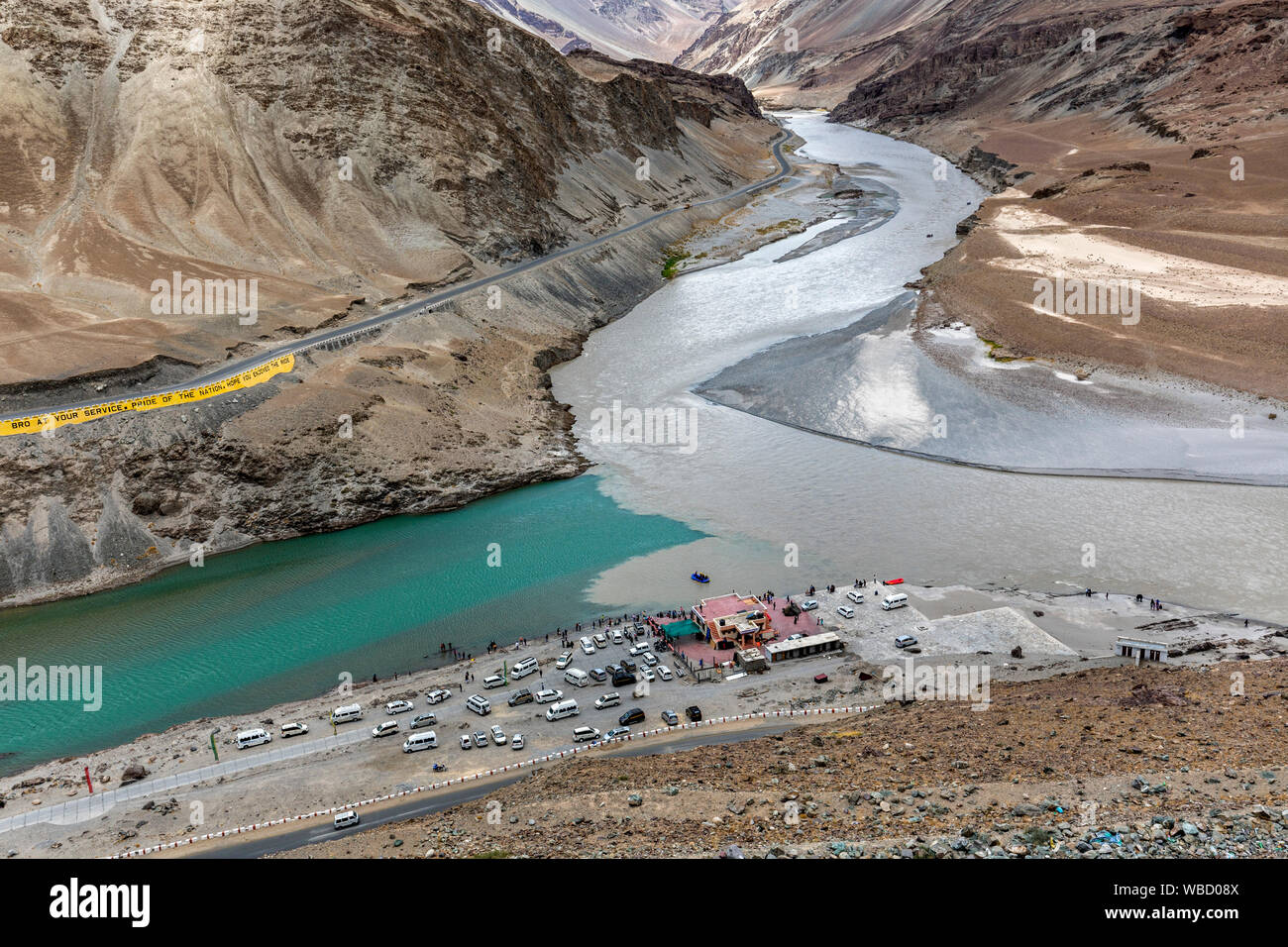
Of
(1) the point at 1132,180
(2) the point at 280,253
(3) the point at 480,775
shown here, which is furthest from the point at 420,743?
(1) the point at 1132,180

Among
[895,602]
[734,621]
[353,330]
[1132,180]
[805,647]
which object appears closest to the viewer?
[805,647]

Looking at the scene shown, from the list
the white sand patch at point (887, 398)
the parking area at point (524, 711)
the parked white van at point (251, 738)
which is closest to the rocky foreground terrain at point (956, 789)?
the parking area at point (524, 711)

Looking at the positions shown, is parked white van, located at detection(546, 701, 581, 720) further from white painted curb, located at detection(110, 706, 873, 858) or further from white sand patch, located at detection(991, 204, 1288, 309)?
white sand patch, located at detection(991, 204, 1288, 309)

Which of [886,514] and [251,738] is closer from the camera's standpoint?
[251,738]

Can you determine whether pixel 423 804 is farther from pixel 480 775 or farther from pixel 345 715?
pixel 345 715

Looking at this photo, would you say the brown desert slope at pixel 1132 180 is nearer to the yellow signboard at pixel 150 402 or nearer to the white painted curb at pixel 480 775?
the white painted curb at pixel 480 775

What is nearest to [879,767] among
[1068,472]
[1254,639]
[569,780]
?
[569,780]

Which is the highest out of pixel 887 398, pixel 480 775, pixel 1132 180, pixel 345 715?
pixel 1132 180
